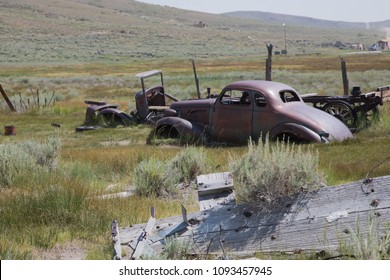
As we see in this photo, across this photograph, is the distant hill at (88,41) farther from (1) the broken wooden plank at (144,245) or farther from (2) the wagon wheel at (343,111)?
(1) the broken wooden plank at (144,245)

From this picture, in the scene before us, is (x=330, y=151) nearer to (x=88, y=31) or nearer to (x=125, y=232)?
(x=125, y=232)

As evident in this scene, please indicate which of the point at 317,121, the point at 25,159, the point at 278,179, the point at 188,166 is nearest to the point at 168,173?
the point at 188,166

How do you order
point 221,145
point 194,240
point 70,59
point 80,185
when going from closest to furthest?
point 194,240, point 80,185, point 221,145, point 70,59

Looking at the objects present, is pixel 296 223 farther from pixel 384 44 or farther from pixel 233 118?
pixel 384 44

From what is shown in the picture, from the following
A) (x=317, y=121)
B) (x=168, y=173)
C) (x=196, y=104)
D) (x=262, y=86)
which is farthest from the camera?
(x=196, y=104)

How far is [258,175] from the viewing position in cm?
533

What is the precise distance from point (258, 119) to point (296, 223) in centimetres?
679

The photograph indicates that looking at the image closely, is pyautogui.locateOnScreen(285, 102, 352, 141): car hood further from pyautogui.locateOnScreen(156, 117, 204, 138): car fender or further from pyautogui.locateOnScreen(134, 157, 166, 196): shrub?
pyautogui.locateOnScreen(134, 157, 166, 196): shrub

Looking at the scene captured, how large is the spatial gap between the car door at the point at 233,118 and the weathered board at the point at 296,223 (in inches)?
252

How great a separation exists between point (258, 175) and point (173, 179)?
2630mm

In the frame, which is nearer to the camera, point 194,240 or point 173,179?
point 194,240

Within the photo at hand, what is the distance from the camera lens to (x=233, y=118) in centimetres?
1198

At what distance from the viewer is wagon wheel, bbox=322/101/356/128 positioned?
13.8m

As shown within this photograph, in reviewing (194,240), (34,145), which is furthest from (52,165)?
(194,240)
